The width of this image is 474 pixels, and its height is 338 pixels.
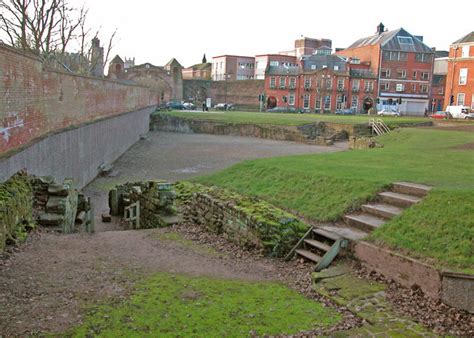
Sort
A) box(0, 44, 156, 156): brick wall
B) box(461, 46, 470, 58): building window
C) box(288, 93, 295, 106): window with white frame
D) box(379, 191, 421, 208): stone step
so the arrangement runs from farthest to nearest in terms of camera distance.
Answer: box(288, 93, 295, 106): window with white frame
box(461, 46, 470, 58): building window
box(0, 44, 156, 156): brick wall
box(379, 191, 421, 208): stone step

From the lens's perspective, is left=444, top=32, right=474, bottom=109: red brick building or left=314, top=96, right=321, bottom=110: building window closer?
left=444, top=32, right=474, bottom=109: red brick building

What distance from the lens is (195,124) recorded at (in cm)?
5422

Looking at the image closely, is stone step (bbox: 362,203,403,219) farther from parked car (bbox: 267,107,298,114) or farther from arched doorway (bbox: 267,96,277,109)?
arched doorway (bbox: 267,96,277,109)

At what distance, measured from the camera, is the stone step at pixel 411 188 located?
10.3 meters

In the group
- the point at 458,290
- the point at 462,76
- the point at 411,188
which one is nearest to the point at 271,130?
the point at 462,76

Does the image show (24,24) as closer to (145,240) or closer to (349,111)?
(145,240)

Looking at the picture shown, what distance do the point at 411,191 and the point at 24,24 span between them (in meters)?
29.3

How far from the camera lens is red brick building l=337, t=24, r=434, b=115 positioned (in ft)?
254

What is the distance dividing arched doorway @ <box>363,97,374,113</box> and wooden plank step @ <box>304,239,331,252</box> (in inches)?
2841

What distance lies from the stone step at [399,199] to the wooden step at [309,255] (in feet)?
7.94

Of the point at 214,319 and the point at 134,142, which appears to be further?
the point at 134,142

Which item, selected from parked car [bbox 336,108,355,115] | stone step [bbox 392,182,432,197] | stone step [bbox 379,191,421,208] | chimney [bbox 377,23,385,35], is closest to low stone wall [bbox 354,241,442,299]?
stone step [bbox 379,191,421,208]

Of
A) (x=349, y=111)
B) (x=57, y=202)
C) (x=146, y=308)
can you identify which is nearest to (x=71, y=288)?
(x=146, y=308)

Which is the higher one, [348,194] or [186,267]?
[348,194]
